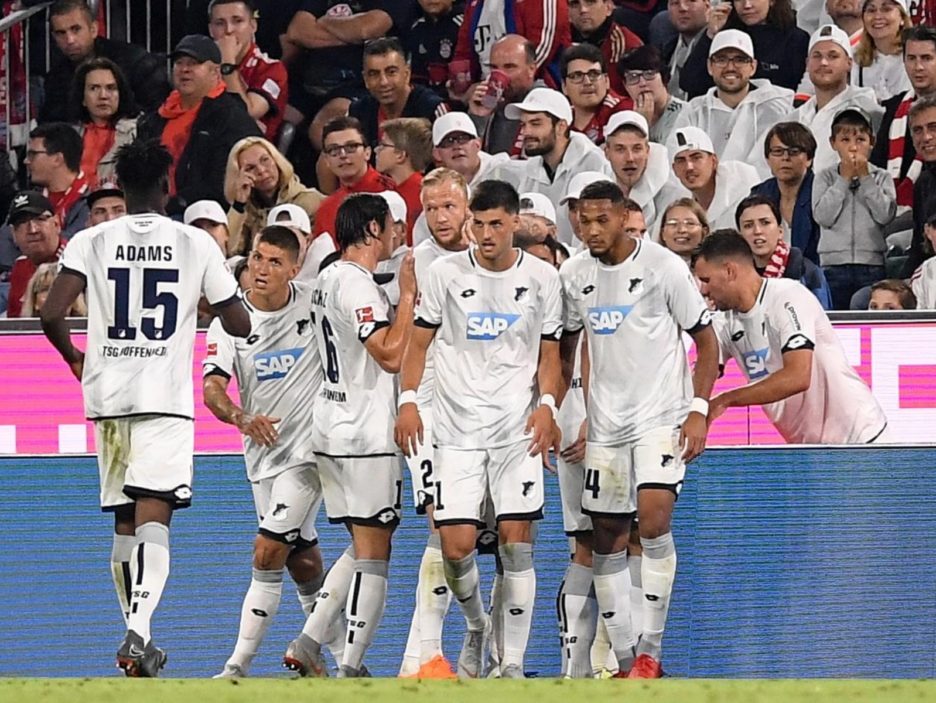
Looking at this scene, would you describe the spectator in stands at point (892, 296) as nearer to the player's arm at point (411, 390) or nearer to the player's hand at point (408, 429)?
the player's arm at point (411, 390)

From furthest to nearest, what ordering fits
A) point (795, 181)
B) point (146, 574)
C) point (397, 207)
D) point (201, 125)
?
point (201, 125) < point (795, 181) < point (397, 207) < point (146, 574)

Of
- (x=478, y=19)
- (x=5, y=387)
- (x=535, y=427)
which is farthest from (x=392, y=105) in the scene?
(x=535, y=427)

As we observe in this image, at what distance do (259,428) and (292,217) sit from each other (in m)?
2.01

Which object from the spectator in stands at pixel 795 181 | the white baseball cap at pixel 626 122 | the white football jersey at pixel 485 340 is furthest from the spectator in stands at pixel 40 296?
the spectator in stands at pixel 795 181

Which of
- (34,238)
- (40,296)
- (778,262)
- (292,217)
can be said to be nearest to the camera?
(778,262)

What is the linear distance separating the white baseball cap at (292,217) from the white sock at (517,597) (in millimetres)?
2730

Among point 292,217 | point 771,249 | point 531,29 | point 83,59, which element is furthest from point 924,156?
point 83,59

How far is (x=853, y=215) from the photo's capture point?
433 inches

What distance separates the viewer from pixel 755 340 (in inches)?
358

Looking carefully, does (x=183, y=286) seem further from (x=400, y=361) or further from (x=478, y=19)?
(x=478, y=19)

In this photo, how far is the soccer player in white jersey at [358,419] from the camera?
848 centimetres

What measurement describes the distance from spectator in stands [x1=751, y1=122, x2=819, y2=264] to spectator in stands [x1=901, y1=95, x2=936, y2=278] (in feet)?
1.85

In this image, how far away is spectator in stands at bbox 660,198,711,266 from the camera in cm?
1033

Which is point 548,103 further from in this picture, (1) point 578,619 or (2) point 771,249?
(1) point 578,619
